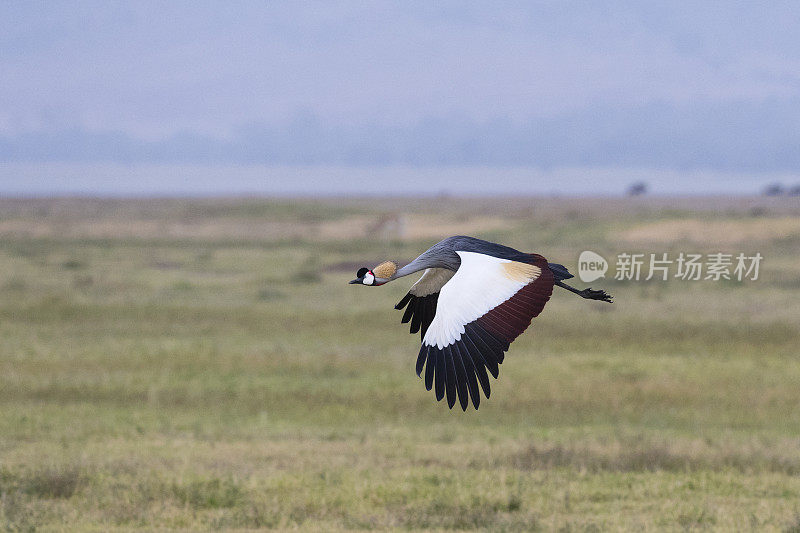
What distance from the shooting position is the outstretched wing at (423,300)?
3828 mm

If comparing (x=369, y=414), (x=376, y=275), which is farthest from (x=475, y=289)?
(x=369, y=414)

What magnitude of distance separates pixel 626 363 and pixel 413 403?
549 centimetres

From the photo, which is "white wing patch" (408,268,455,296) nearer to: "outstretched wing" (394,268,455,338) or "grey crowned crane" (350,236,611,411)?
"outstretched wing" (394,268,455,338)

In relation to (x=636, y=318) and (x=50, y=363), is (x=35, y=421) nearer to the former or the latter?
(x=50, y=363)

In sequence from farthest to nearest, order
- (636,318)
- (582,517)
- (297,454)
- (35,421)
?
(636,318)
(35,421)
(297,454)
(582,517)

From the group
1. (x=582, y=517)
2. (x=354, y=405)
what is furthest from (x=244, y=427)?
(x=582, y=517)

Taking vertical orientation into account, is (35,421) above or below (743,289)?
below

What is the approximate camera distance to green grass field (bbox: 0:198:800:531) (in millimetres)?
13555

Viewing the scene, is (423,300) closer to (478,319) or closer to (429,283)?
(429,283)

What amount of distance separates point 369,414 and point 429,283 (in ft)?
56.8

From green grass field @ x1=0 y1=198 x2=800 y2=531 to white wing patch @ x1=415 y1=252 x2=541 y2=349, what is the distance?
9.45 metres

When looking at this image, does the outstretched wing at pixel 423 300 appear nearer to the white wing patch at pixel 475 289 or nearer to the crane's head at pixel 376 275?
the white wing patch at pixel 475 289

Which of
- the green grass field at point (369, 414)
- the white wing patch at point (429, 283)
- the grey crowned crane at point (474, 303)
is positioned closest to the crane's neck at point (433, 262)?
the grey crowned crane at point (474, 303)

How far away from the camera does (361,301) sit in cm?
3628
